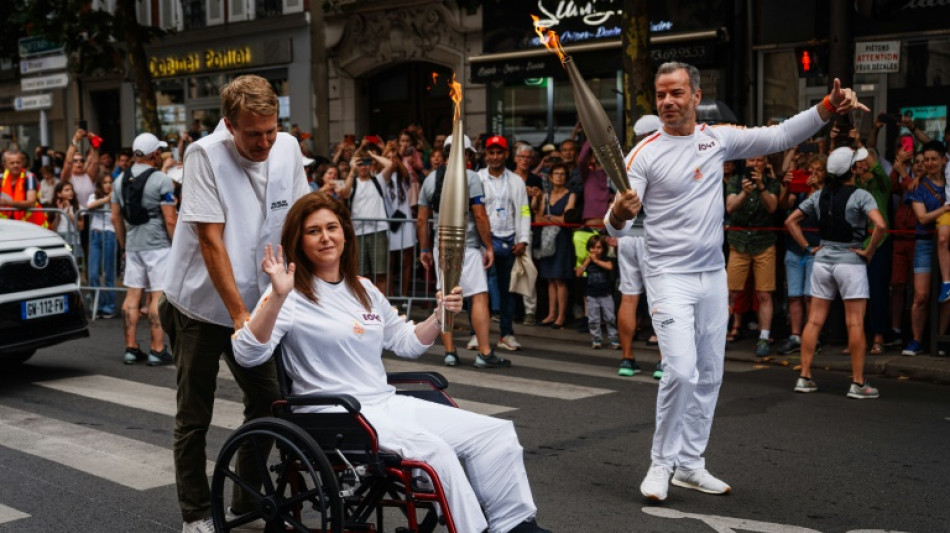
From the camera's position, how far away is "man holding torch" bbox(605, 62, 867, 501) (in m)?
5.89

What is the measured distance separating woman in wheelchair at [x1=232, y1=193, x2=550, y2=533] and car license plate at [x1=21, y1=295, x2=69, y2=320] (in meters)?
5.31

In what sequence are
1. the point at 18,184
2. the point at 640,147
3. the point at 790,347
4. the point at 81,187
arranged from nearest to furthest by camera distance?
the point at 640,147
the point at 790,347
the point at 18,184
the point at 81,187

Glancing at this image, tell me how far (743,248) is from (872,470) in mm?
5473

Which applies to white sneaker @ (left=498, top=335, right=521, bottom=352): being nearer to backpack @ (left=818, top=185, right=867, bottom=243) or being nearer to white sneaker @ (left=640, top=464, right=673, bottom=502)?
backpack @ (left=818, top=185, right=867, bottom=243)

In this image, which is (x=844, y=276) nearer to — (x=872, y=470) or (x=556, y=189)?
(x=872, y=470)

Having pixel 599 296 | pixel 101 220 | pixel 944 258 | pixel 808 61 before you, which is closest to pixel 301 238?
pixel 599 296

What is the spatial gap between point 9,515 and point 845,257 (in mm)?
6229

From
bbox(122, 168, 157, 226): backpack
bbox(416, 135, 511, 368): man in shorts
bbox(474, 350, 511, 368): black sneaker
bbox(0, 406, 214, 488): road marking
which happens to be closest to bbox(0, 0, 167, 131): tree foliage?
bbox(122, 168, 157, 226): backpack

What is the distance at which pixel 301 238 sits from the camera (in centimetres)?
468

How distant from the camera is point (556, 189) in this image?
13.3m

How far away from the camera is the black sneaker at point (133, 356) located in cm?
1054

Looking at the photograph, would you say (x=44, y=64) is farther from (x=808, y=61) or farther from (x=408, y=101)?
(x=808, y=61)

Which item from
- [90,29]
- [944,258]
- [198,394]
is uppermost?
[90,29]

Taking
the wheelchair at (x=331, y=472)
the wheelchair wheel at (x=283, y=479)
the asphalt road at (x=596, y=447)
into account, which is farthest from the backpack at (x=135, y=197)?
the wheelchair at (x=331, y=472)
